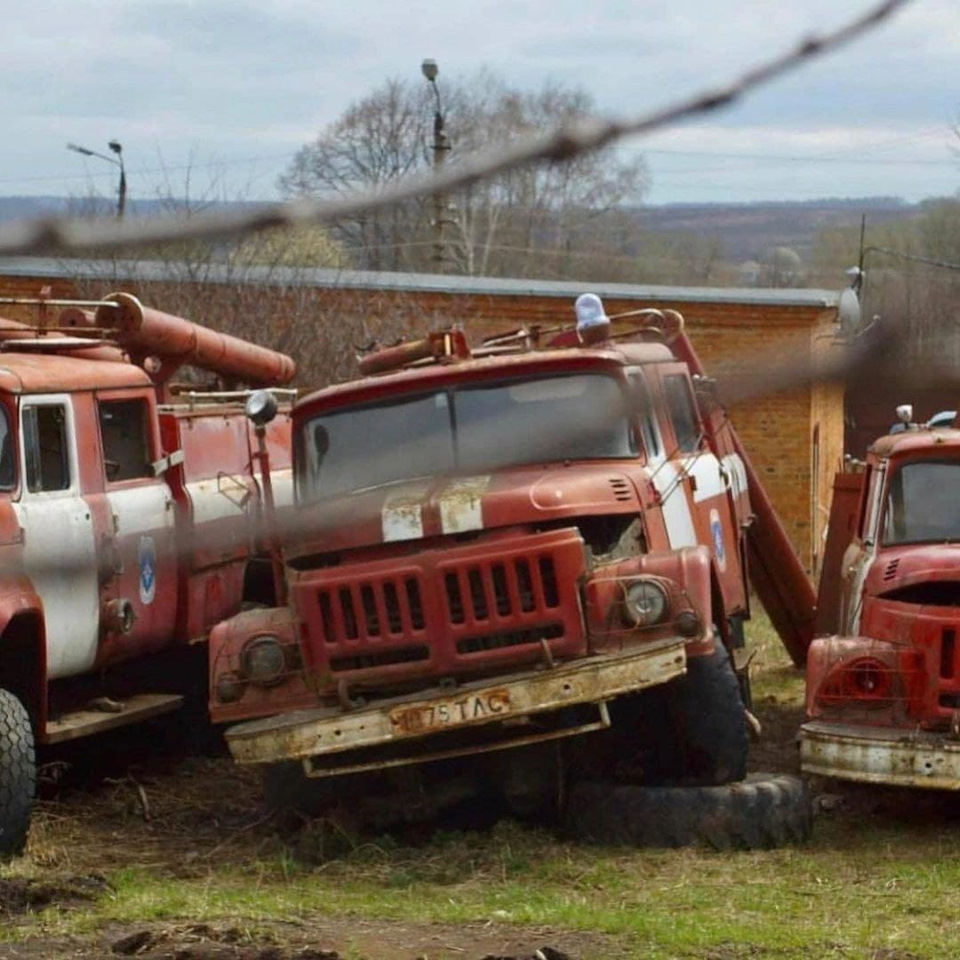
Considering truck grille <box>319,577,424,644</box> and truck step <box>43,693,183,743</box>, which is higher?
truck grille <box>319,577,424,644</box>

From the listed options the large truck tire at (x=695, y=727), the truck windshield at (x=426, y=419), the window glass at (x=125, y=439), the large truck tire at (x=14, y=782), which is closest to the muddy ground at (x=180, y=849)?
the large truck tire at (x=14, y=782)

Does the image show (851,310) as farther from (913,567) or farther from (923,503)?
(923,503)

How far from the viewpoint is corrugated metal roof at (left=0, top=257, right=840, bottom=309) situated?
19875 mm

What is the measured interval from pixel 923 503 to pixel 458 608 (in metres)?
2.68

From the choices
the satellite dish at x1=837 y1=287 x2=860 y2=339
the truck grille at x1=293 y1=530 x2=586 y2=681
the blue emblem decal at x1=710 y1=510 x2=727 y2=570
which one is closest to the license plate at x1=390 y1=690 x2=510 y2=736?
the truck grille at x1=293 y1=530 x2=586 y2=681

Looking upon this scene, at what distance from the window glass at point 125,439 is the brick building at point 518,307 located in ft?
27.9

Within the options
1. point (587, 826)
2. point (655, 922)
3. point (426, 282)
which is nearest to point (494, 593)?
point (587, 826)

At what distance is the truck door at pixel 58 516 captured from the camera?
9.30m

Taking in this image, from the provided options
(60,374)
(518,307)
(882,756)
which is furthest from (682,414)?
(518,307)

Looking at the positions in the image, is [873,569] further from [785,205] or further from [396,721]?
[785,205]

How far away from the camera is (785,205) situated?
310cm

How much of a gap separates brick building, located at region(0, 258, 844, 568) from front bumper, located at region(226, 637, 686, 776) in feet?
36.2

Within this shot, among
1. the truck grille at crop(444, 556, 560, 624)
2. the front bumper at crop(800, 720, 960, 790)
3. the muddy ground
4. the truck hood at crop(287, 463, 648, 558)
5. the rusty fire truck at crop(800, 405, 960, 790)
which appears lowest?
the muddy ground

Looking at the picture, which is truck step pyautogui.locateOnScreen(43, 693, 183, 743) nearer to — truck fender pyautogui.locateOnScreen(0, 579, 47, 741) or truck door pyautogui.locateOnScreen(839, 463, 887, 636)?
truck fender pyautogui.locateOnScreen(0, 579, 47, 741)
